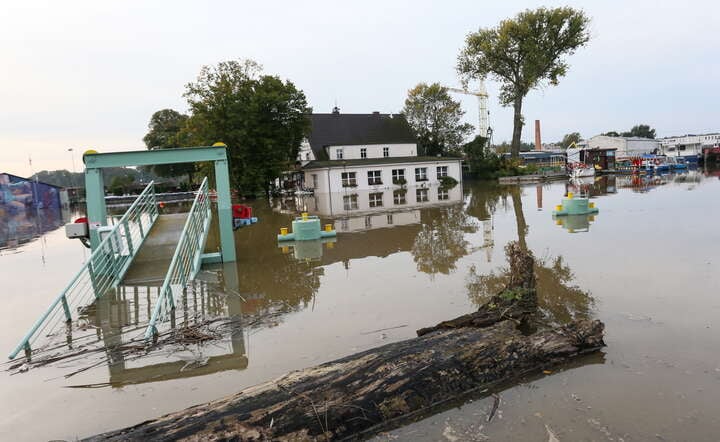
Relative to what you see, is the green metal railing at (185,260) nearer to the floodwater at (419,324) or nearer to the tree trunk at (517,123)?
the floodwater at (419,324)

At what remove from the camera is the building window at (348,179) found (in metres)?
39.6

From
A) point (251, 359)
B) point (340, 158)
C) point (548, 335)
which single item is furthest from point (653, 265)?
point (340, 158)

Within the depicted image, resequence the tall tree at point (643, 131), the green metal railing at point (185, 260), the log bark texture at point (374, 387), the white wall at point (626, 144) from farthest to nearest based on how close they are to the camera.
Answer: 1. the tall tree at point (643, 131)
2. the white wall at point (626, 144)
3. the green metal railing at point (185, 260)
4. the log bark texture at point (374, 387)

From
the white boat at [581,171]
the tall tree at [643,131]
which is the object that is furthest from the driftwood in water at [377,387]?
the tall tree at [643,131]

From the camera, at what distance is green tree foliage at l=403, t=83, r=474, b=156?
5338cm

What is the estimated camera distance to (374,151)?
46375 mm

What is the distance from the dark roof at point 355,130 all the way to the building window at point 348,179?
5976 millimetres

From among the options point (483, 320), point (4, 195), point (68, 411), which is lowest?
point (68, 411)

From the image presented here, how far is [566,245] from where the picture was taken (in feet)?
38.8

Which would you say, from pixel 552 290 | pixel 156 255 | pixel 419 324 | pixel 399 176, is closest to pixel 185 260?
pixel 156 255

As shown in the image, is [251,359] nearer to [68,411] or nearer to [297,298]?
[68,411]

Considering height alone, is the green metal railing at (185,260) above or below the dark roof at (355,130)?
below

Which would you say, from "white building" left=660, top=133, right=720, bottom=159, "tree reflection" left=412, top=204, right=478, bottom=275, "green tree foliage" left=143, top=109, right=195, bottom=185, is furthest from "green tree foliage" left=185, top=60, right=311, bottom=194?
"white building" left=660, top=133, right=720, bottom=159

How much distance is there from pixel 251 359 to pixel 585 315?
486 centimetres
